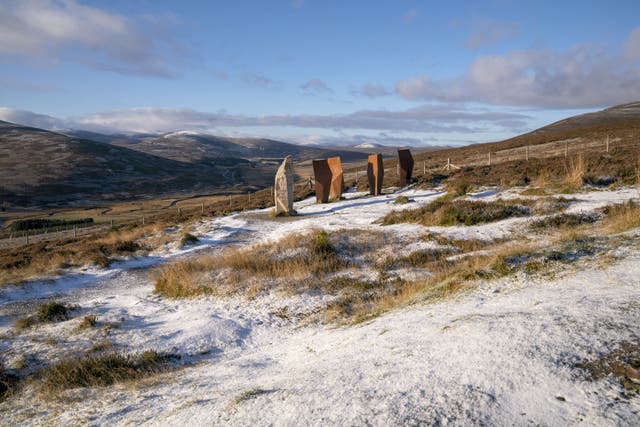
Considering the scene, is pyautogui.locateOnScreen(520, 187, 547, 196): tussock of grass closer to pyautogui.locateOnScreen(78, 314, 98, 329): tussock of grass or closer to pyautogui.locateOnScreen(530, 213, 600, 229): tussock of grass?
pyautogui.locateOnScreen(530, 213, 600, 229): tussock of grass

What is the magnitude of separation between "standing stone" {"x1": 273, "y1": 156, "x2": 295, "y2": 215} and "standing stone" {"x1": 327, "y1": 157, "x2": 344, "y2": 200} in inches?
160

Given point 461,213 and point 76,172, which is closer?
point 461,213

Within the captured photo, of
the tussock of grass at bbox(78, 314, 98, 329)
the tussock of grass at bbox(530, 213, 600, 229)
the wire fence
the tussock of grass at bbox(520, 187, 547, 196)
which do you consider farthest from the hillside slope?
the tussock of grass at bbox(530, 213, 600, 229)

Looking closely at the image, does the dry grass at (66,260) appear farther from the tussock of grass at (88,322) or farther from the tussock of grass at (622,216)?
the tussock of grass at (622,216)

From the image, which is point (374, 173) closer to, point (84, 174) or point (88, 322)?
point (88, 322)

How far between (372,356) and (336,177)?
69.5ft

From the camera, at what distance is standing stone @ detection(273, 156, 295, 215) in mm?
21266

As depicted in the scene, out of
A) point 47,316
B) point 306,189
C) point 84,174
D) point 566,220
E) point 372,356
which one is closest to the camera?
point 372,356

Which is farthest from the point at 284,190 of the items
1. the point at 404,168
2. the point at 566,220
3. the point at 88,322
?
the point at 88,322

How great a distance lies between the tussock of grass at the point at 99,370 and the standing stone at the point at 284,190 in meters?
15.1

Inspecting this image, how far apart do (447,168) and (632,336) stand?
28.6m

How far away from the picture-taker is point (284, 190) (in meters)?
21.3

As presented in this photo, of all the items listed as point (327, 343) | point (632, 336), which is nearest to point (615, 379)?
point (632, 336)

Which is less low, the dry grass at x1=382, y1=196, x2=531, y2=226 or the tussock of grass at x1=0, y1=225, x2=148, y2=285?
the dry grass at x1=382, y1=196, x2=531, y2=226
